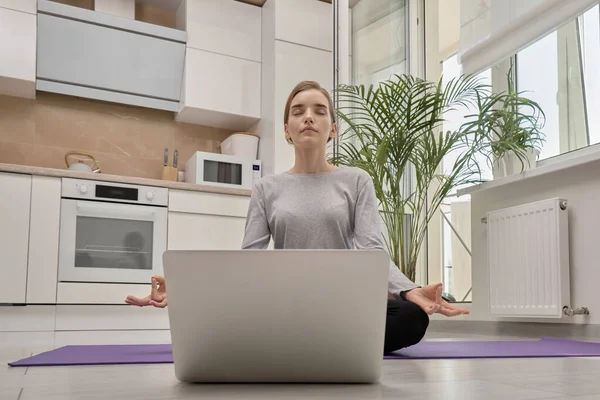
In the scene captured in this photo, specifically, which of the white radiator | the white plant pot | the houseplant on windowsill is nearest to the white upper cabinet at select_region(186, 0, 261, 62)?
the houseplant on windowsill

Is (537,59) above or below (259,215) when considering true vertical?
above

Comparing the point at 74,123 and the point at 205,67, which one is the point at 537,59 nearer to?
the point at 205,67

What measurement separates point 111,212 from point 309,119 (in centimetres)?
244

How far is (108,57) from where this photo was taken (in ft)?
14.3

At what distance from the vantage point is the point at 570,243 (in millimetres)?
3178

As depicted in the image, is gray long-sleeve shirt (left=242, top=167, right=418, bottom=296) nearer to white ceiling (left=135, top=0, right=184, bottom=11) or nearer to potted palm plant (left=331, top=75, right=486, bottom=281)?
potted palm plant (left=331, top=75, right=486, bottom=281)

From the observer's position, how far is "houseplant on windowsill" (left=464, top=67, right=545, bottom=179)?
3.51 meters

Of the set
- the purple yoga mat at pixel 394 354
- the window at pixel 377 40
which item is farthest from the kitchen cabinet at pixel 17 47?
the purple yoga mat at pixel 394 354

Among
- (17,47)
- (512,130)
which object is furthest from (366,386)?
(17,47)

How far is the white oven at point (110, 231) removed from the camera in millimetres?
3764

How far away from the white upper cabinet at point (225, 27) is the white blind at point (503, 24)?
62.0 inches

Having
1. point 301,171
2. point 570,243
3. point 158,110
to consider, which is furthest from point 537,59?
point 158,110

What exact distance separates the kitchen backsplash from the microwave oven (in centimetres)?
35

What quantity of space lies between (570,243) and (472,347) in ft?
3.66
